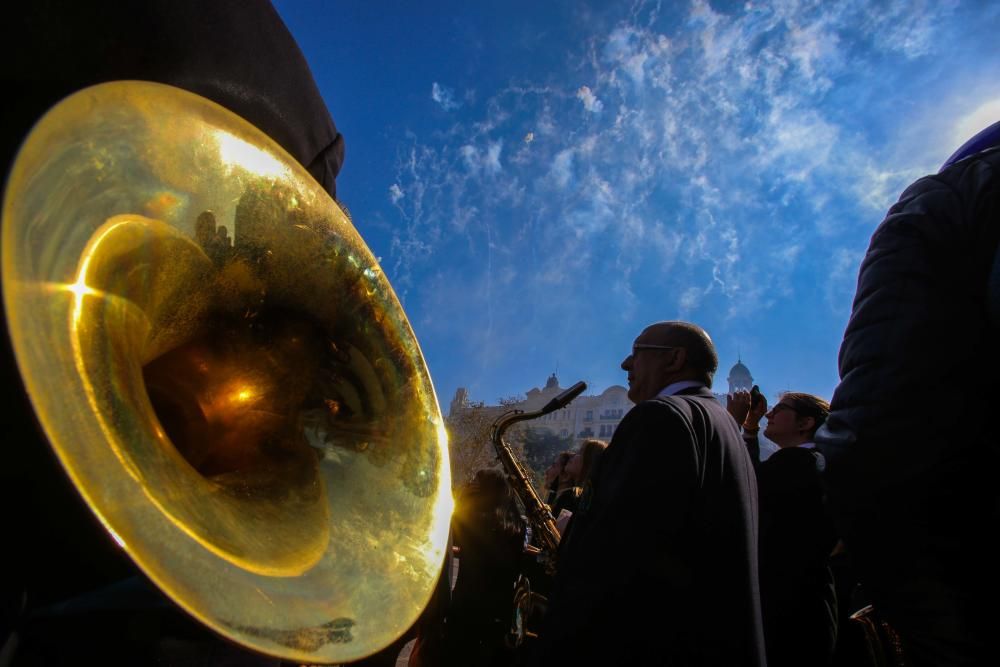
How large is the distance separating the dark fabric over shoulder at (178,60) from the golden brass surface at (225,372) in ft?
0.66

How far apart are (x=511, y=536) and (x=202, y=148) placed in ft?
11.2

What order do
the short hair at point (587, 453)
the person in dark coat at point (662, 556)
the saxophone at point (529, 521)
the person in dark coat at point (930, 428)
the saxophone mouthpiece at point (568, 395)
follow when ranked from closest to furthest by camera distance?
the person in dark coat at point (930, 428) < the person in dark coat at point (662, 556) < the saxophone at point (529, 521) < the saxophone mouthpiece at point (568, 395) < the short hair at point (587, 453)

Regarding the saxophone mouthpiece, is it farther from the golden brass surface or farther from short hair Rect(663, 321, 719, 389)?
the golden brass surface

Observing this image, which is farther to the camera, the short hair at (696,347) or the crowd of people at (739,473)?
the short hair at (696,347)

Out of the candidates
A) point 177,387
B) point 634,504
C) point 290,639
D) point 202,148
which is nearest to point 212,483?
point 177,387

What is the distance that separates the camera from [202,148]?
1361 mm

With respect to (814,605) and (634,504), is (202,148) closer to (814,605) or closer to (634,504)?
(634,504)

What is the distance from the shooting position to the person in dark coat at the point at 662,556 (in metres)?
1.55

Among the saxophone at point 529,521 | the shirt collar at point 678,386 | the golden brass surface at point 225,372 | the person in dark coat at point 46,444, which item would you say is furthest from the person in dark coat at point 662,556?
the saxophone at point 529,521

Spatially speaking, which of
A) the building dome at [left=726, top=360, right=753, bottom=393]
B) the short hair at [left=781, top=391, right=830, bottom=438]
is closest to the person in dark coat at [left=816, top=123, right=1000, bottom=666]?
the short hair at [left=781, top=391, right=830, bottom=438]

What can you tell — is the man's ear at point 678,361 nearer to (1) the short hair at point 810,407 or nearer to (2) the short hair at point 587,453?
(1) the short hair at point 810,407

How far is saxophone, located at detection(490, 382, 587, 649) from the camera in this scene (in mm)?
3830

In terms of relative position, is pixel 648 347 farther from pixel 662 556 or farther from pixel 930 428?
pixel 930 428

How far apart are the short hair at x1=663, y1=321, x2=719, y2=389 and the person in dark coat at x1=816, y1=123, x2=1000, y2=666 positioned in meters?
1.60
